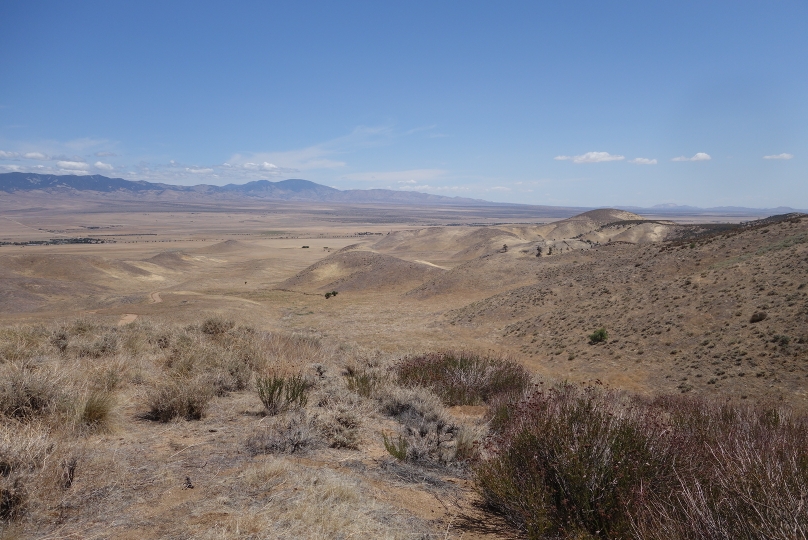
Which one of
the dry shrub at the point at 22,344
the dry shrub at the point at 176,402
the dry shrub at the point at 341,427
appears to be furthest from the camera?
the dry shrub at the point at 22,344

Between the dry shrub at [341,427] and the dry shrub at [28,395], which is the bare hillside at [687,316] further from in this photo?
the dry shrub at [28,395]

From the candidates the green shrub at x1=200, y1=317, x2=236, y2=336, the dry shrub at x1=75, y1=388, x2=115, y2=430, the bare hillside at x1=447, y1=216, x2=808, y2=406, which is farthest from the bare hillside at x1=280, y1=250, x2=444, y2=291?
the dry shrub at x1=75, y1=388, x2=115, y2=430

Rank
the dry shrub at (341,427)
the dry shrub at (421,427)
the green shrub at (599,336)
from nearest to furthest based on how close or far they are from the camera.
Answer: the dry shrub at (421,427), the dry shrub at (341,427), the green shrub at (599,336)

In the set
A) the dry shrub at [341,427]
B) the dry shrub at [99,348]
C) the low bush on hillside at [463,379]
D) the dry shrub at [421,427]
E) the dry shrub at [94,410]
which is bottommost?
the low bush on hillside at [463,379]

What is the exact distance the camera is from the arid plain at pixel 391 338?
394 centimetres

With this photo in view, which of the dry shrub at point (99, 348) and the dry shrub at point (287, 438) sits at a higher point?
the dry shrub at point (287, 438)

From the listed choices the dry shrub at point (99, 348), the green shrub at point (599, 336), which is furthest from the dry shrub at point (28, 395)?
the green shrub at point (599, 336)

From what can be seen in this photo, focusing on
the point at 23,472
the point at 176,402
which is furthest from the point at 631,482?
the point at 176,402

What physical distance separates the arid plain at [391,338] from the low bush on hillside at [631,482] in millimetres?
504

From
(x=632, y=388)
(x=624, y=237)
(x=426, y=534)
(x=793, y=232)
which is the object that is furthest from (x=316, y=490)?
(x=624, y=237)

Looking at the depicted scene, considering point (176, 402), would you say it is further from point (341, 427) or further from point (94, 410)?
point (341, 427)

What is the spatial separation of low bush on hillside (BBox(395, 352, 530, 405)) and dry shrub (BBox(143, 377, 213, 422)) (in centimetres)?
386

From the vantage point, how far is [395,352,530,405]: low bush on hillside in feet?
30.0

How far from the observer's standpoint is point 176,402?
20.5 feet
